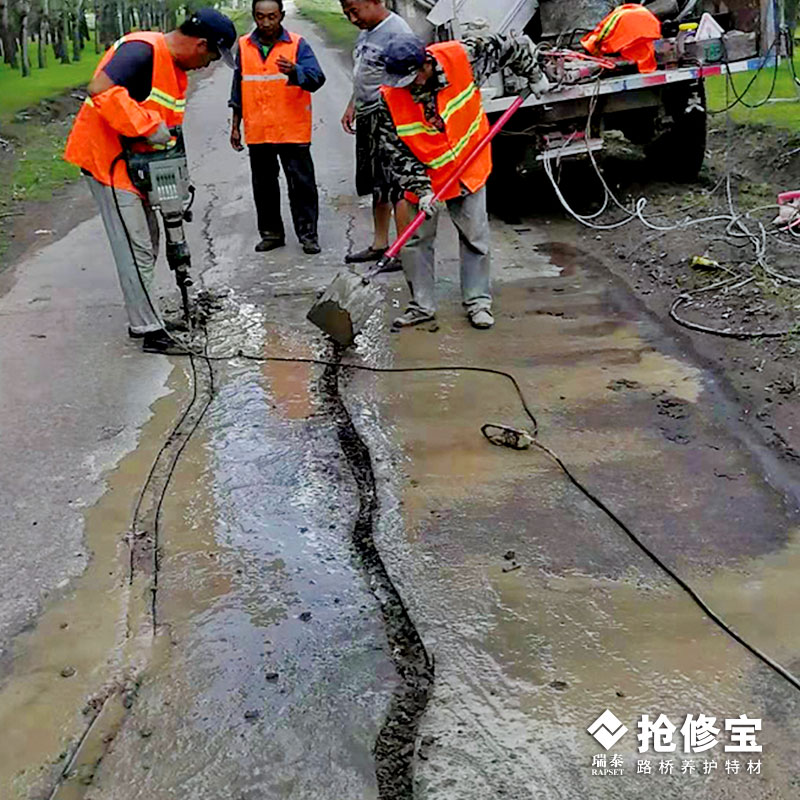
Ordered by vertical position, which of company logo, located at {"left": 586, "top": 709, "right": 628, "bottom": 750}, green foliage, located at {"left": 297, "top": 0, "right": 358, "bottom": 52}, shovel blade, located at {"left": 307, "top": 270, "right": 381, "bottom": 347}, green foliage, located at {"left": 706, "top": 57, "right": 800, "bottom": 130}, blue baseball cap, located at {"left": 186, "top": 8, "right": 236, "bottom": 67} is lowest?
green foliage, located at {"left": 297, "top": 0, "right": 358, "bottom": 52}

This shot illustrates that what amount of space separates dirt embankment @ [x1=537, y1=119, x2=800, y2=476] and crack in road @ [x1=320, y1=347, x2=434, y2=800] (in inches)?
59.9

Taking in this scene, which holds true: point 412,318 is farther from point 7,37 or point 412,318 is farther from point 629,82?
point 7,37

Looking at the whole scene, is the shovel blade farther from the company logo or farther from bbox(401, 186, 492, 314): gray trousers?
the company logo

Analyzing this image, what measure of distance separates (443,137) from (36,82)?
59.5ft

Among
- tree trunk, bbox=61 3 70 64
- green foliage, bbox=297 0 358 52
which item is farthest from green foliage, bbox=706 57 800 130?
tree trunk, bbox=61 3 70 64

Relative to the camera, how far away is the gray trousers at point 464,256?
5.39 meters

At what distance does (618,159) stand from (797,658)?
22.6 ft

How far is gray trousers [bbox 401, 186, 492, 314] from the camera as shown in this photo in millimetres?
5395

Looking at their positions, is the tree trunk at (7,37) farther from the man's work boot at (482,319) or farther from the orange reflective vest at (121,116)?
the man's work boot at (482,319)

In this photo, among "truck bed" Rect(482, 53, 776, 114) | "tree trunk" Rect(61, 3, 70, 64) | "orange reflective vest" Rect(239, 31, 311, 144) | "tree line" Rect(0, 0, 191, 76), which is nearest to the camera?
"orange reflective vest" Rect(239, 31, 311, 144)

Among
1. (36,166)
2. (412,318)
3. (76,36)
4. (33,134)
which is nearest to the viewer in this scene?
(412,318)

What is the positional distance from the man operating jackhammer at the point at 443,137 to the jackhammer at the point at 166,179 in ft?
3.41

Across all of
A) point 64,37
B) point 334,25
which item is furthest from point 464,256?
point 334,25

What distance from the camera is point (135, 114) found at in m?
4.91
